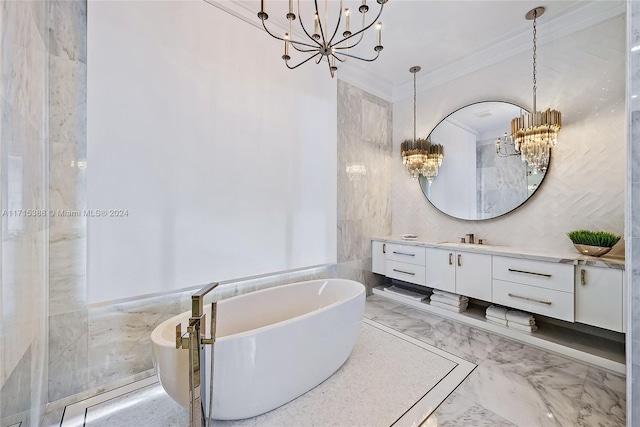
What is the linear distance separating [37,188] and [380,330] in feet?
8.71

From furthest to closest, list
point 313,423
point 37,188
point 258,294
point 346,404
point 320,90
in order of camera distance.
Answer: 1. point 320,90
2. point 258,294
3. point 346,404
4. point 313,423
5. point 37,188

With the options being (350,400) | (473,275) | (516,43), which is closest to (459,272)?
(473,275)

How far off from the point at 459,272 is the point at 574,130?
1.62 m

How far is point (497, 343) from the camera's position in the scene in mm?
2230

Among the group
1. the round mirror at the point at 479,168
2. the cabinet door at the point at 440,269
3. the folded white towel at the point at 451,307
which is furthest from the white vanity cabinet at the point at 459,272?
the round mirror at the point at 479,168

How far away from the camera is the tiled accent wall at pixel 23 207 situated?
0.88 meters

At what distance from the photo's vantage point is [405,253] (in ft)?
10.0

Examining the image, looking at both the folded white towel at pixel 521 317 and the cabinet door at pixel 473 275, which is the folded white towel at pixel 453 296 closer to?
the cabinet door at pixel 473 275

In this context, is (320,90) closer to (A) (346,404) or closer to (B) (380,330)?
(B) (380,330)

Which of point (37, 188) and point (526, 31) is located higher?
point (526, 31)

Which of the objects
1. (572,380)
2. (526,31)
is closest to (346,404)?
(572,380)

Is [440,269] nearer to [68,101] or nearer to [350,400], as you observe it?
[350,400]

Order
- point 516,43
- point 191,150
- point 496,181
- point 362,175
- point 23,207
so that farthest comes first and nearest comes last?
point 362,175 < point 496,181 < point 516,43 < point 191,150 < point 23,207

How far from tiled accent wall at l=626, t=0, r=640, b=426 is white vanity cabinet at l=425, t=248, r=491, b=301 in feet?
4.43
